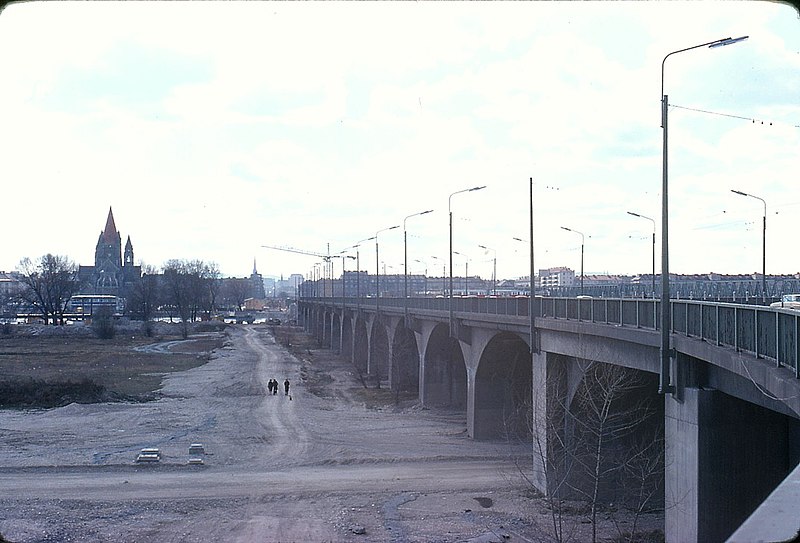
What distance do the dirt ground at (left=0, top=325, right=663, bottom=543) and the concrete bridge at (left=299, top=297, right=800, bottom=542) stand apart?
2.48 metres

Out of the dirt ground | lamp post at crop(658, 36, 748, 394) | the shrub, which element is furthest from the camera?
the shrub

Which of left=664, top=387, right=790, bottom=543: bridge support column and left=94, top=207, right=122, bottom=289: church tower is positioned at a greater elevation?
left=94, top=207, right=122, bottom=289: church tower

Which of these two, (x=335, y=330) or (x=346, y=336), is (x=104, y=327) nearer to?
(x=335, y=330)

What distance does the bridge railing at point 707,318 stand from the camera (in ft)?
36.0

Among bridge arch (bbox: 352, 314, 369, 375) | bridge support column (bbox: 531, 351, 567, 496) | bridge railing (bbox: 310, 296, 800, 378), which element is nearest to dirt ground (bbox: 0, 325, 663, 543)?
bridge support column (bbox: 531, 351, 567, 496)

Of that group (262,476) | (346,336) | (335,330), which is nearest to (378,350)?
(346,336)

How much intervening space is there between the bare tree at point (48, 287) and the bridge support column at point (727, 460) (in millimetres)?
127259

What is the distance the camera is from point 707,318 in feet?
49.2

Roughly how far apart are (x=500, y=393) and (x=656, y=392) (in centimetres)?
1344

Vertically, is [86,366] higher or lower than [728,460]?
lower

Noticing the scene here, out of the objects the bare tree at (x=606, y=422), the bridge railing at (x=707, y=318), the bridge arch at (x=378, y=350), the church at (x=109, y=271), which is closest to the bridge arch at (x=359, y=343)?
the bridge arch at (x=378, y=350)

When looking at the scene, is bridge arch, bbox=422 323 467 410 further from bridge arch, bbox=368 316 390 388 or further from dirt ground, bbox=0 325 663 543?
bridge arch, bbox=368 316 390 388

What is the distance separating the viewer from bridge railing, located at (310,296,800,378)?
11.0 meters

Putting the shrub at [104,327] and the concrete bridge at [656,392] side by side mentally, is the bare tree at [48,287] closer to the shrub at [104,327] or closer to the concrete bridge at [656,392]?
the shrub at [104,327]
